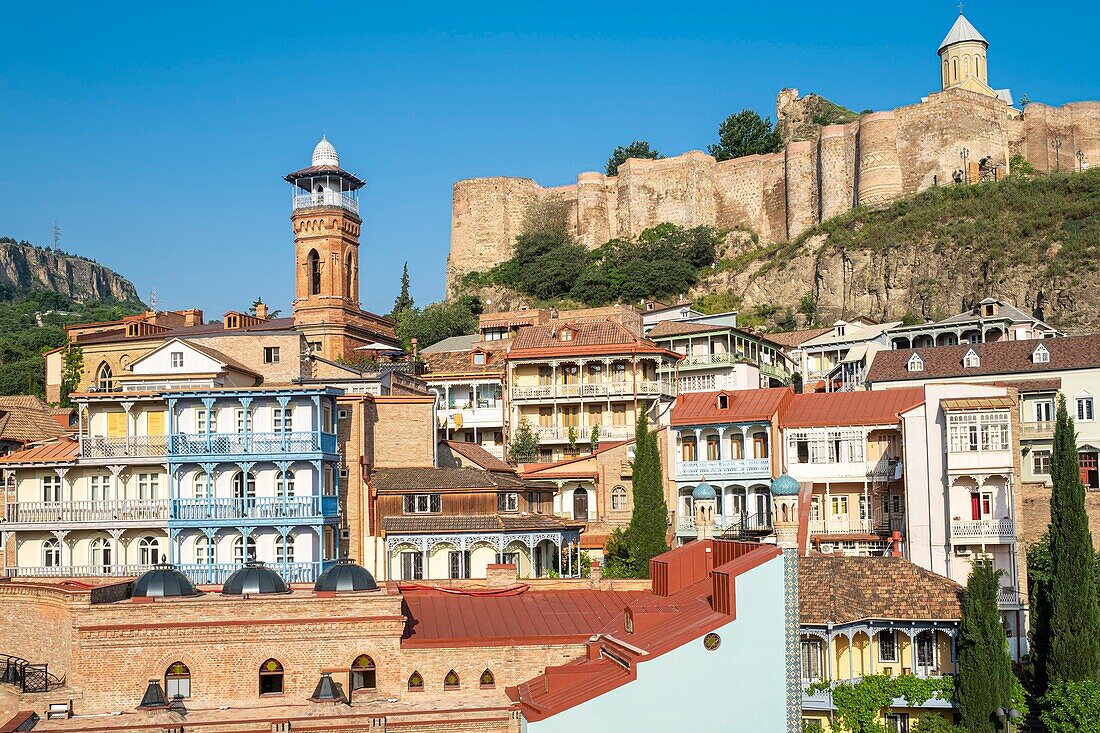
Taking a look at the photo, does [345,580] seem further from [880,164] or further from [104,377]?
[880,164]

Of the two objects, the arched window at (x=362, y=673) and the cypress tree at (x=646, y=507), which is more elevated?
the cypress tree at (x=646, y=507)

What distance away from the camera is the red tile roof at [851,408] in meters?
45.7

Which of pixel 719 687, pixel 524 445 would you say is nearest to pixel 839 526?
pixel 524 445

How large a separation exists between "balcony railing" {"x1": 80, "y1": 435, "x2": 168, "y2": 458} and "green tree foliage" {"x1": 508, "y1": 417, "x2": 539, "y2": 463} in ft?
54.1

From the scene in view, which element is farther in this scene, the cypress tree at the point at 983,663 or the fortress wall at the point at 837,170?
the fortress wall at the point at 837,170

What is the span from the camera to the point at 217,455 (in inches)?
1647

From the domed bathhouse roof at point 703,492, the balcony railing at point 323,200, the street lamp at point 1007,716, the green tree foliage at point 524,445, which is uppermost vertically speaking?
the balcony railing at point 323,200

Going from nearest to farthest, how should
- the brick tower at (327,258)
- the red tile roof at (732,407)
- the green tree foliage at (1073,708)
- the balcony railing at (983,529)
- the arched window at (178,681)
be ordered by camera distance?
the arched window at (178,681) < the green tree foliage at (1073,708) < the balcony railing at (983,529) < the red tile roof at (732,407) < the brick tower at (327,258)

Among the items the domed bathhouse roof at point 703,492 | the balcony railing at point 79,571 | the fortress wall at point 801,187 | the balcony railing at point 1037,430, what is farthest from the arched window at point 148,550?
the fortress wall at point 801,187

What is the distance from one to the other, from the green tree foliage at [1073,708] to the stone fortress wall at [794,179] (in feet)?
195

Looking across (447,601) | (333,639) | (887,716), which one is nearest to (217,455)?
(447,601)

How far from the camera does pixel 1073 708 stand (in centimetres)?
3105

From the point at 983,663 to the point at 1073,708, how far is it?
7.64 feet

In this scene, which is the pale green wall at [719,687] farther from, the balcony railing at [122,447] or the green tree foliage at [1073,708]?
the balcony railing at [122,447]
